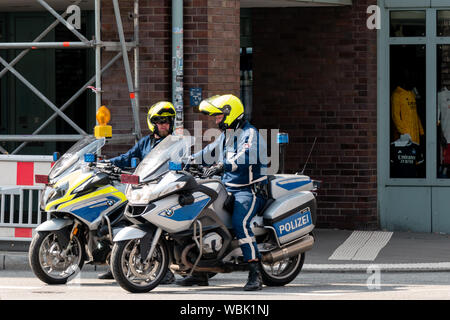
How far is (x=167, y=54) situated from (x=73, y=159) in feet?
10.8

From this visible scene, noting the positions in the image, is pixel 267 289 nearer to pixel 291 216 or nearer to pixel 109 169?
pixel 291 216

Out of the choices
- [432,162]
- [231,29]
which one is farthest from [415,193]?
[231,29]

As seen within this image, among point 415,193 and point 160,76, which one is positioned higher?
point 160,76

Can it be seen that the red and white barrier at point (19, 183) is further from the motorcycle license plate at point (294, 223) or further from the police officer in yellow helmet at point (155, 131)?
the motorcycle license plate at point (294, 223)

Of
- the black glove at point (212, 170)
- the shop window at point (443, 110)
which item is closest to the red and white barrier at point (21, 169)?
the black glove at point (212, 170)

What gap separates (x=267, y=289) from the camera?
9.64 metres

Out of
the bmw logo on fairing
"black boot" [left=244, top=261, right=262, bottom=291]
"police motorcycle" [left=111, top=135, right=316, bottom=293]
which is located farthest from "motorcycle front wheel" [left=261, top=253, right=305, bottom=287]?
the bmw logo on fairing

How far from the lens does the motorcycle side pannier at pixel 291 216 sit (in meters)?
9.62

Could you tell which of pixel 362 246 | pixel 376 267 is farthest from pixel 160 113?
pixel 362 246

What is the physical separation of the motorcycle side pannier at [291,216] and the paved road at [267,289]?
526 millimetres

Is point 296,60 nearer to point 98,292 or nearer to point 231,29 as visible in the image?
point 231,29

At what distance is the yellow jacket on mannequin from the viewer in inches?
585

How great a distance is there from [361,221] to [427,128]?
5.43ft

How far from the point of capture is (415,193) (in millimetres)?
14773
